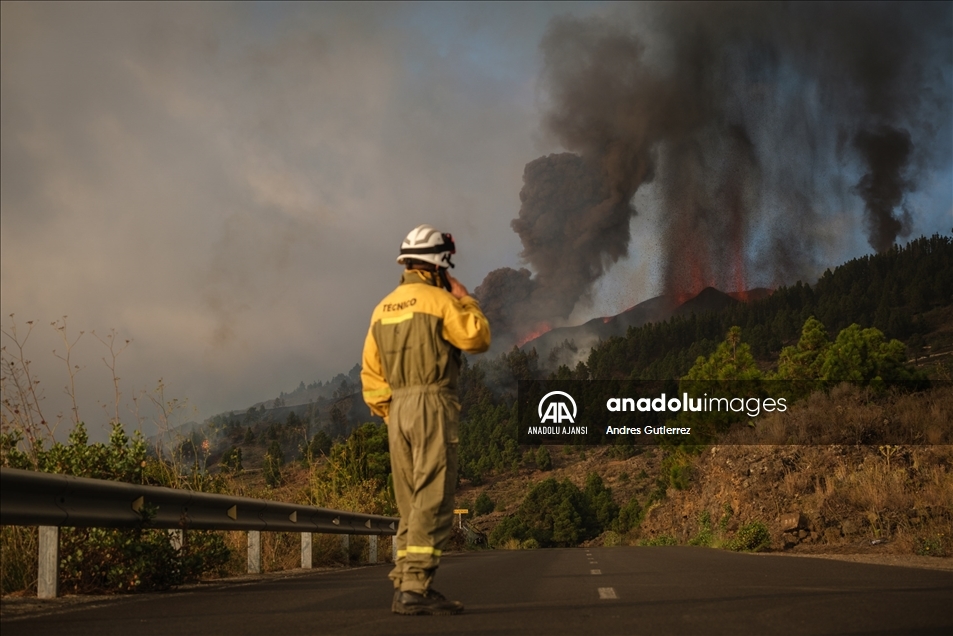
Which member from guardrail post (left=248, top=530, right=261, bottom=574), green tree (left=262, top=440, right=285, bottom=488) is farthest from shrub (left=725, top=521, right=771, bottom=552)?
guardrail post (left=248, top=530, right=261, bottom=574)

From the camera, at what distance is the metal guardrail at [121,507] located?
21.1ft

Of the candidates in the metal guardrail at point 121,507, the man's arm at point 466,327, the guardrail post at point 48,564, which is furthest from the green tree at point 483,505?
the man's arm at point 466,327

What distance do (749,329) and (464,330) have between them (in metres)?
128

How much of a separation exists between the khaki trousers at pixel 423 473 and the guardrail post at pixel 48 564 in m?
2.59

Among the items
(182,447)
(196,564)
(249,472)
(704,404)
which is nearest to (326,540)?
(249,472)

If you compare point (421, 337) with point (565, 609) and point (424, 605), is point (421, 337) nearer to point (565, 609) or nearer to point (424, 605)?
point (424, 605)

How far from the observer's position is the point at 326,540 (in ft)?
49.7

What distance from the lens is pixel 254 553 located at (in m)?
11.4

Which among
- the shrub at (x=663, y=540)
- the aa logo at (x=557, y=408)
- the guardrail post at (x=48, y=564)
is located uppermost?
the aa logo at (x=557, y=408)

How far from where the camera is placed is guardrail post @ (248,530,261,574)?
11.4 metres

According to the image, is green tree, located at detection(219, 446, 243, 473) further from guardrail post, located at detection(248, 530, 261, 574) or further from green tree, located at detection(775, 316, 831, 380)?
green tree, located at detection(775, 316, 831, 380)

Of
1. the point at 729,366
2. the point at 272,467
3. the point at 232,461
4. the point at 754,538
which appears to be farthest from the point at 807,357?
the point at 232,461

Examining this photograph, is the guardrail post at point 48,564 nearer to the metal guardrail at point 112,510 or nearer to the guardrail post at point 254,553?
the metal guardrail at point 112,510

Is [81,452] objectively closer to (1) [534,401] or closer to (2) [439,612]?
(2) [439,612]
